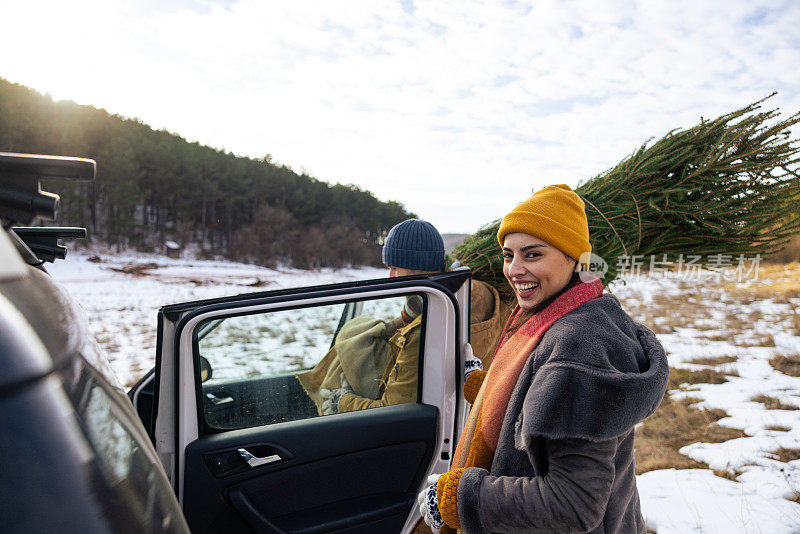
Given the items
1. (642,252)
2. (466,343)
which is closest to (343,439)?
(466,343)

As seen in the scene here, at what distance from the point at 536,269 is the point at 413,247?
130 centimetres

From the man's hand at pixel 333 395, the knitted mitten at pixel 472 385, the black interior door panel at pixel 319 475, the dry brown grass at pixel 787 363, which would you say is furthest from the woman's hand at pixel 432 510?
the dry brown grass at pixel 787 363

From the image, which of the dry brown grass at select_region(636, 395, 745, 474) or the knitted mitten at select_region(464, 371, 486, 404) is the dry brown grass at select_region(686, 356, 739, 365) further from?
the knitted mitten at select_region(464, 371, 486, 404)

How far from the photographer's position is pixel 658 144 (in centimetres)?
295

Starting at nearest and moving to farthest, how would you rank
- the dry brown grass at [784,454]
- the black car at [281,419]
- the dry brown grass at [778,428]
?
1. the black car at [281,419]
2. the dry brown grass at [784,454]
3. the dry brown grass at [778,428]

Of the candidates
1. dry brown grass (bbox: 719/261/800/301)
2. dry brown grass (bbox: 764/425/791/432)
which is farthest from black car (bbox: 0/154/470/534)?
dry brown grass (bbox: 719/261/800/301)

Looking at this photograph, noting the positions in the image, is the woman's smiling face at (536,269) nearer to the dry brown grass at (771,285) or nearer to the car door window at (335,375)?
the car door window at (335,375)

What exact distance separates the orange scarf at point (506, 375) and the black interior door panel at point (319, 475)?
2.14 feet

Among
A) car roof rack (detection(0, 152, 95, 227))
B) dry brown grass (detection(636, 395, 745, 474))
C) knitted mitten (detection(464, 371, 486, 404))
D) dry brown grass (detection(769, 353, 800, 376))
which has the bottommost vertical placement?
dry brown grass (detection(636, 395, 745, 474))

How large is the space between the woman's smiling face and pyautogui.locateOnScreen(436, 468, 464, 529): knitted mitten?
0.51 m

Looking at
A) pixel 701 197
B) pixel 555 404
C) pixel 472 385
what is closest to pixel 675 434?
pixel 701 197

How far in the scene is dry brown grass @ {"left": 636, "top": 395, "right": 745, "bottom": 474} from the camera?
370 cm

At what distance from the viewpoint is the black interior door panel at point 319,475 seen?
1821 mm

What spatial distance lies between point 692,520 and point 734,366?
15.2 ft
